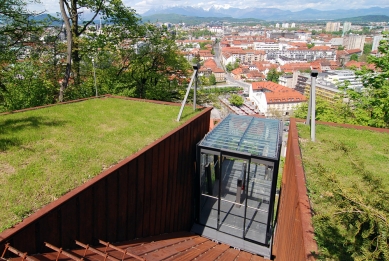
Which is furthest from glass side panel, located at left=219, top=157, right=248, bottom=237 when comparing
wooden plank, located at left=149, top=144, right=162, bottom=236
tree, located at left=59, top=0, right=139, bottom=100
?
tree, located at left=59, top=0, right=139, bottom=100

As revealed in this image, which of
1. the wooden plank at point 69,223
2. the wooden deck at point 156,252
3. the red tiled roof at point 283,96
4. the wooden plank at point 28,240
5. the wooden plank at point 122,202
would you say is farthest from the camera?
the red tiled roof at point 283,96

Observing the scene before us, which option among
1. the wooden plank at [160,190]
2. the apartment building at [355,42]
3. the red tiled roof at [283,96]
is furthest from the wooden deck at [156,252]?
the apartment building at [355,42]

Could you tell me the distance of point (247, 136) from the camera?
7809 millimetres

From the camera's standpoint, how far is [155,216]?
6.18 m

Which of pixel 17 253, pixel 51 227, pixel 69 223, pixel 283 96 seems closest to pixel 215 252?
pixel 69 223

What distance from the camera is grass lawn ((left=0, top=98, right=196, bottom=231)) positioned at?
3.78 meters

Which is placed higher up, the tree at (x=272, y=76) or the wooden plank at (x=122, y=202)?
the wooden plank at (x=122, y=202)

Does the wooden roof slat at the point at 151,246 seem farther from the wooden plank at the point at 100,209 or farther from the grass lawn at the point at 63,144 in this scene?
the grass lawn at the point at 63,144

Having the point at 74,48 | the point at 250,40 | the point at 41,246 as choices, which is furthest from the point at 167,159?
the point at 250,40

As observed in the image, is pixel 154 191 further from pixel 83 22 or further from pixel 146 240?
pixel 83 22

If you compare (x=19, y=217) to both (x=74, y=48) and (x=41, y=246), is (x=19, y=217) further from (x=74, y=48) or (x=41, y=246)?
(x=74, y=48)

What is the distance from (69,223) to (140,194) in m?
1.91

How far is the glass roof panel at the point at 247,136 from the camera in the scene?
7.01m

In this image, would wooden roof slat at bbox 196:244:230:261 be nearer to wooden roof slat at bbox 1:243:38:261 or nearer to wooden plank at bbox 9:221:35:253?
wooden plank at bbox 9:221:35:253
